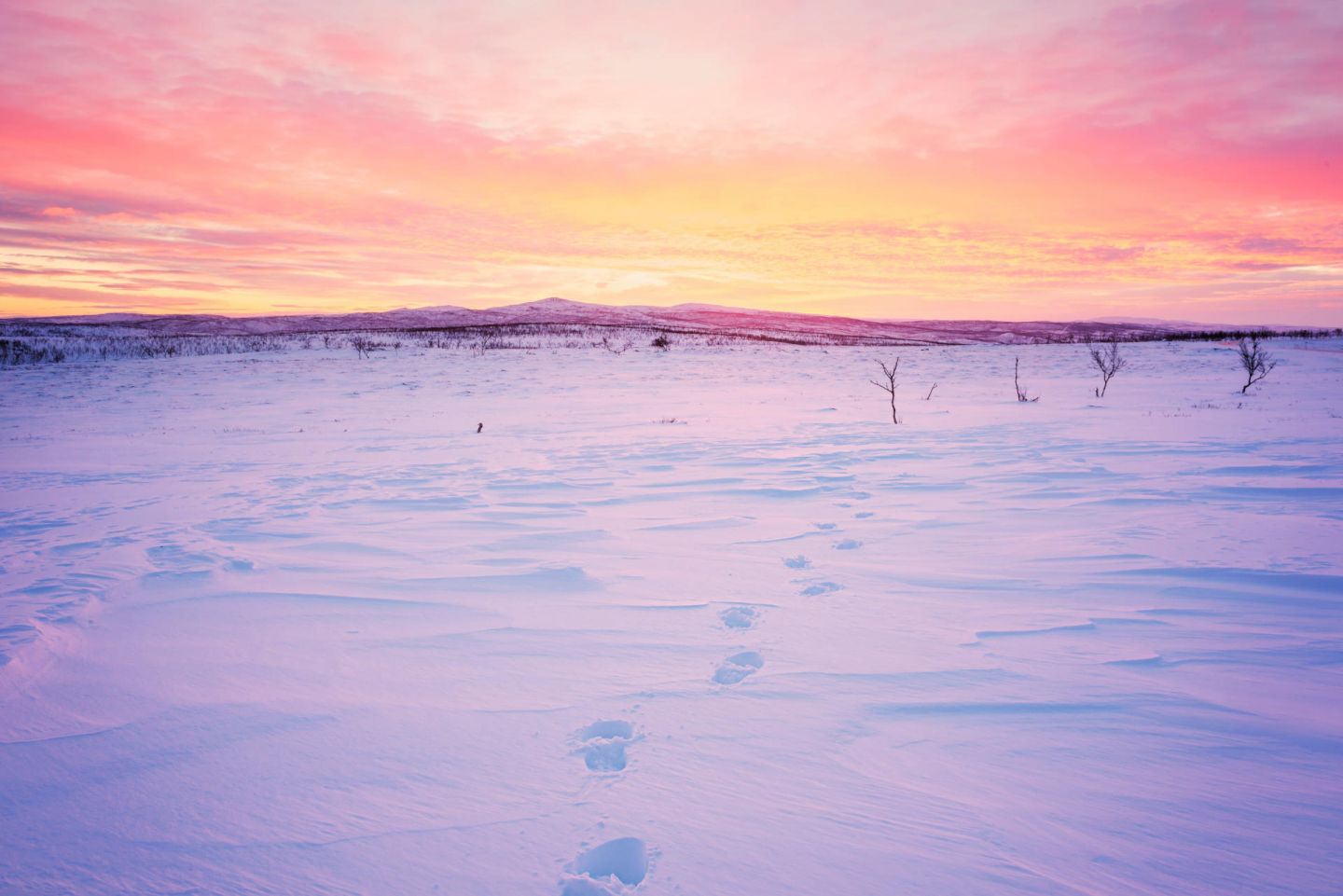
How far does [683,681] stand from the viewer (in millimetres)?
2744

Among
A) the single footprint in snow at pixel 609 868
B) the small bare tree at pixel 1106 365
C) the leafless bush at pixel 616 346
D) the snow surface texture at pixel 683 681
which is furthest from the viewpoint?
the leafless bush at pixel 616 346

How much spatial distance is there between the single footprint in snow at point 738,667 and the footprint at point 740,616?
0.30m

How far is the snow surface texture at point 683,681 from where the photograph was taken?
73.9 inches

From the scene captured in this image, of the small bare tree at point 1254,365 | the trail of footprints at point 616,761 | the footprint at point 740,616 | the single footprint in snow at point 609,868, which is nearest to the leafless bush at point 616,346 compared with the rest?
the small bare tree at point 1254,365

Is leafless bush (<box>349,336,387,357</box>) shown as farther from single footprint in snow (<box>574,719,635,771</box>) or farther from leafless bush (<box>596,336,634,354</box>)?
single footprint in snow (<box>574,719,635,771</box>)

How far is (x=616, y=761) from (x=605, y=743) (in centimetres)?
11

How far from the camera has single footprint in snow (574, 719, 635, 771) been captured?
2.25 m

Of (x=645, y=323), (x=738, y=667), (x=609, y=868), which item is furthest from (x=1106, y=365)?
(x=645, y=323)

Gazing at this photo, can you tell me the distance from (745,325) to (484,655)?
70919 mm

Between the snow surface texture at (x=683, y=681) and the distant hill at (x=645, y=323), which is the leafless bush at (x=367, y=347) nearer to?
the snow surface texture at (x=683, y=681)

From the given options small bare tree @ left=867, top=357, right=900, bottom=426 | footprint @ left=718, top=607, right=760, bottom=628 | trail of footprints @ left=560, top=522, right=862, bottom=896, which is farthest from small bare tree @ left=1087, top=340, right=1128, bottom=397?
trail of footprints @ left=560, top=522, right=862, bottom=896

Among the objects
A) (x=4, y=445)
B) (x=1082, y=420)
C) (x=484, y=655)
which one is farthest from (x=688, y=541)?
(x=4, y=445)

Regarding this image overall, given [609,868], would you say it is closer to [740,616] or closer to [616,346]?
Result: [740,616]

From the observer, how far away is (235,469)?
733cm
